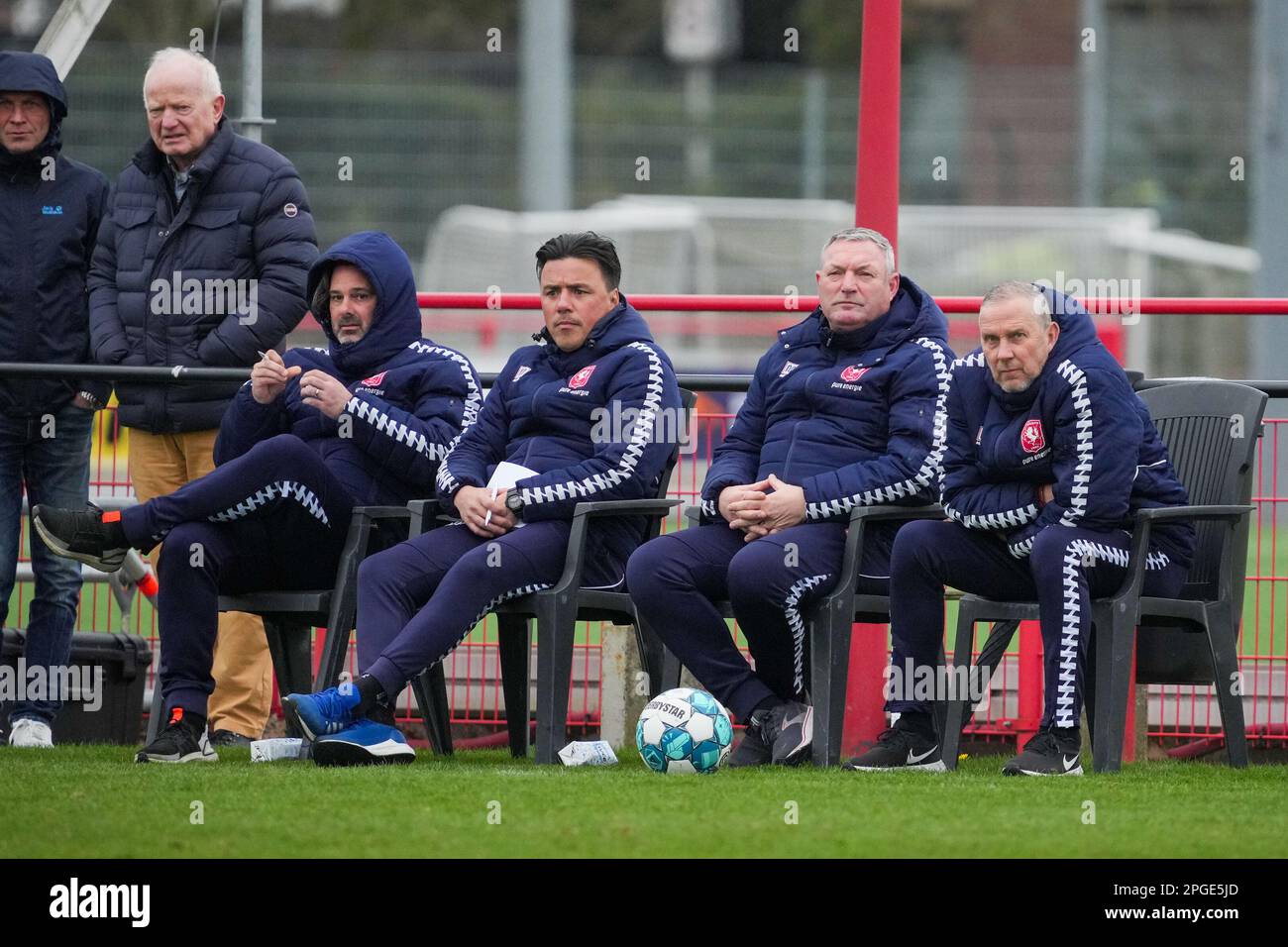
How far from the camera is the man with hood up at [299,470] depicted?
577 cm

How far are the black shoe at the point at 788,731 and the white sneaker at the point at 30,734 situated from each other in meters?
2.13

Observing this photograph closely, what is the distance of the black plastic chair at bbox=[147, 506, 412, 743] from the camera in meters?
5.79

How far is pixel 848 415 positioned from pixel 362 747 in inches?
61.8

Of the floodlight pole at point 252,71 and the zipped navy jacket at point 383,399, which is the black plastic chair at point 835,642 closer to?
the zipped navy jacket at point 383,399

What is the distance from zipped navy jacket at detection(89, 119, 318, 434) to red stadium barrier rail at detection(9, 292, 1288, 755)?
1.96 feet

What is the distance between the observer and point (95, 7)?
289 inches

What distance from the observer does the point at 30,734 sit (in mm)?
6234

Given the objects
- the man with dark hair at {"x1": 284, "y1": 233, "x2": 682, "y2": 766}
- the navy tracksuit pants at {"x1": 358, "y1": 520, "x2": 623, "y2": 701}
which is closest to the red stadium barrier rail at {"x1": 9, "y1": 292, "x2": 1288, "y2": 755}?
the man with dark hair at {"x1": 284, "y1": 233, "x2": 682, "y2": 766}

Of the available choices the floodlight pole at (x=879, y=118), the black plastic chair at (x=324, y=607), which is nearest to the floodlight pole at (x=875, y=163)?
the floodlight pole at (x=879, y=118)

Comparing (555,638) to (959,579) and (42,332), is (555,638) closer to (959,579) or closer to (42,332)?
(959,579)

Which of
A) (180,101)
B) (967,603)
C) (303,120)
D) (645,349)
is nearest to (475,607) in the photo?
(645,349)

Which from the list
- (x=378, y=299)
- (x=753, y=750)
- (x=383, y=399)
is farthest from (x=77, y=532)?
(x=753, y=750)

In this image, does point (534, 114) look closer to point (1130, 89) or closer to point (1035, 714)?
point (1130, 89)
